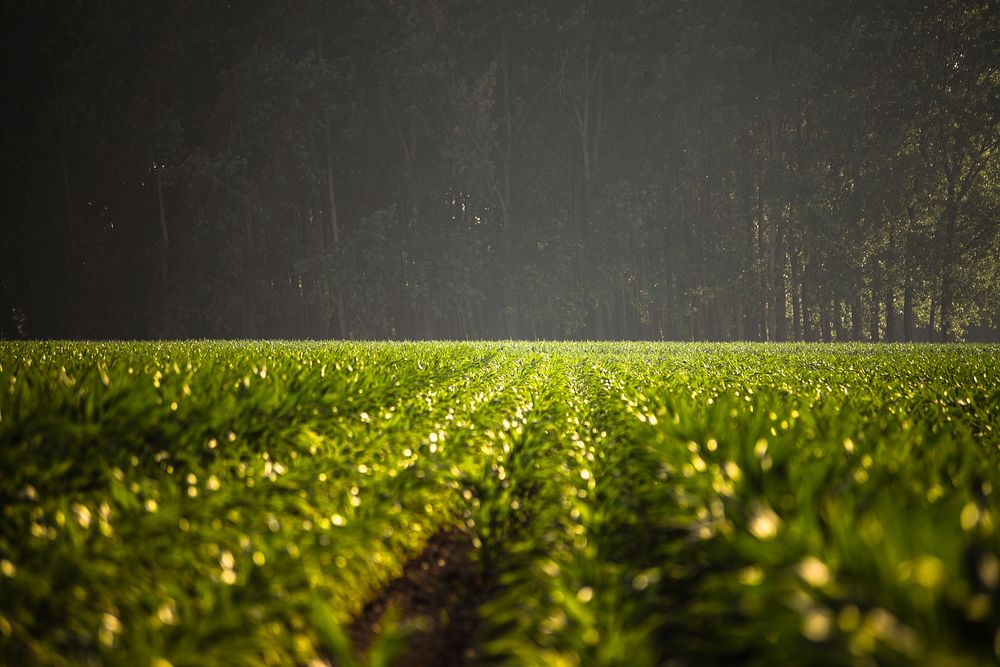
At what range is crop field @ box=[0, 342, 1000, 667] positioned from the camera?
207 cm

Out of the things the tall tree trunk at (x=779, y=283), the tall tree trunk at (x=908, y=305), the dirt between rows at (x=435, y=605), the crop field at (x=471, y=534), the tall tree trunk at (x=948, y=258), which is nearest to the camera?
the crop field at (x=471, y=534)

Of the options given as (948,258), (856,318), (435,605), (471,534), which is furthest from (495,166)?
(435,605)

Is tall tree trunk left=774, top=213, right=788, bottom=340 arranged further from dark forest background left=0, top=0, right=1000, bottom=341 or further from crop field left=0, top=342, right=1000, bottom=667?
crop field left=0, top=342, right=1000, bottom=667

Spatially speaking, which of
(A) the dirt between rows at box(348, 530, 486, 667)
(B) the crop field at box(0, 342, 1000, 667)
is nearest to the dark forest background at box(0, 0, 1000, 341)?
(B) the crop field at box(0, 342, 1000, 667)

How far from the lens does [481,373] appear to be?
11.2m

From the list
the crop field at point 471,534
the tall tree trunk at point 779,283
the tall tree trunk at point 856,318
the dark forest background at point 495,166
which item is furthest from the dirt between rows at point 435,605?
the tall tree trunk at point 856,318

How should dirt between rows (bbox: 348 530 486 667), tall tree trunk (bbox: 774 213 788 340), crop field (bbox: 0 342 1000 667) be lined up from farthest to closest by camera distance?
tall tree trunk (bbox: 774 213 788 340)
dirt between rows (bbox: 348 530 486 667)
crop field (bbox: 0 342 1000 667)

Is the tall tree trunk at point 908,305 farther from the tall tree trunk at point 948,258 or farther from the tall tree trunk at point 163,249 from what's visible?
the tall tree trunk at point 163,249

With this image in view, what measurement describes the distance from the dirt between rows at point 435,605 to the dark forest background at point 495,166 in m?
40.3

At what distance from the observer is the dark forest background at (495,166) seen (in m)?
39.0

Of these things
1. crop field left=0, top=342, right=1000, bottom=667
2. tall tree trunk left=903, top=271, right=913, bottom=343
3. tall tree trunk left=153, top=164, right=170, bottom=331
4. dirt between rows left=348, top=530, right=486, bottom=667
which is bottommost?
dirt between rows left=348, top=530, right=486, bottom=667

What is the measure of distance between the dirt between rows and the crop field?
2 cm

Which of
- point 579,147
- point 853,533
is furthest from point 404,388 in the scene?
point 579,147

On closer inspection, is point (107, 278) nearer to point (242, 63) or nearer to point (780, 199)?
point (242, 63)
